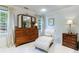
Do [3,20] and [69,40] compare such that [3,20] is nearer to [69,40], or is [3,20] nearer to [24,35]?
[24,35]

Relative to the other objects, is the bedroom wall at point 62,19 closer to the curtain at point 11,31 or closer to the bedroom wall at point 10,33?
the bedroom wall at point 10,33

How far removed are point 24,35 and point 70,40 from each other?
1.52 metres

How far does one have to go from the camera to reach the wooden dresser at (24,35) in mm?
2777

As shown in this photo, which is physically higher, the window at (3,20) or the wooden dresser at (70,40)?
the window at (3,20)

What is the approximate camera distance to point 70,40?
2988mm

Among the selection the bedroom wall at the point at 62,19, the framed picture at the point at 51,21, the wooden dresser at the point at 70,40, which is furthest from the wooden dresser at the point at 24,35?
the wooden dresser at the point at 70,40

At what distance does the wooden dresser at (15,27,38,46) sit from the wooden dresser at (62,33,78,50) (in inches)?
42.6

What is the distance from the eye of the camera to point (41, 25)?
247 centimetres

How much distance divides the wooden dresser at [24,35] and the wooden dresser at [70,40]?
3.55 feet

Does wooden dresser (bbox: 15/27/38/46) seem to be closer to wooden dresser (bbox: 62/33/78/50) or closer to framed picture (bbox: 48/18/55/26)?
framed picture (bbox: 48/18/55/26)

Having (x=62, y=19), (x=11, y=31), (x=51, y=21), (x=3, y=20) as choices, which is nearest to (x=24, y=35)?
(x=11, y=31)

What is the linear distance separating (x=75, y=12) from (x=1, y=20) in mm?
2057
